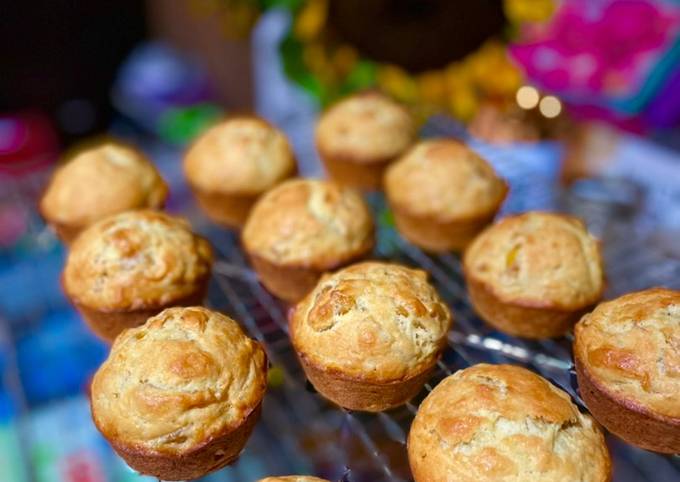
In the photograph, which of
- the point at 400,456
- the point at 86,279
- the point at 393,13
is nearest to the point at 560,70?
the point at 393,13

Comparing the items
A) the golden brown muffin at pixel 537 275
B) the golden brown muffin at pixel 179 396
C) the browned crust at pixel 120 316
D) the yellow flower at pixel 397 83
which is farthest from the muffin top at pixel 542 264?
the yellow flower at pixel 397 83

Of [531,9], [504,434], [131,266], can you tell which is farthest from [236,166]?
[504,434]

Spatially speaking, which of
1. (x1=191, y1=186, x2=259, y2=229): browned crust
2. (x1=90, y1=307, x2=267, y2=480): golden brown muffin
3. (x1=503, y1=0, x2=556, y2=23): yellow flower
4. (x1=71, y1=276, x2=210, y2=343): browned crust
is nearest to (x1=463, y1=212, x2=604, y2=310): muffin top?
(x1=90, y1=307, x2=267, y2=480): golden brown muffin

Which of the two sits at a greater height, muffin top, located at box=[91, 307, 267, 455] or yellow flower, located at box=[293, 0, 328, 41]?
yellow flower, located at box=[293, 0, 328, 41]

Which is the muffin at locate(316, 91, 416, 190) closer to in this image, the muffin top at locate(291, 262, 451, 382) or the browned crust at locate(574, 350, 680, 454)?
the muffin top at locate(291, 262, 451, 382)

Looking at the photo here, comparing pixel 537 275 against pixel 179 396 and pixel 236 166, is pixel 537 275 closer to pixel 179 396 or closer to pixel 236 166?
pixel 179 396

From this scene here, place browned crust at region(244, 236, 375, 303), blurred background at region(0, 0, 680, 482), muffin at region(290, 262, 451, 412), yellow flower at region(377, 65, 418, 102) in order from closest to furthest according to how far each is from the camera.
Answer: muffin at region(290, 262, 451, 412)
browned crust at region(244, 236, 375, 303)
blurred background at region(0, 0, 680, 482)
yellow flower at region(377, 65, 418, 102)

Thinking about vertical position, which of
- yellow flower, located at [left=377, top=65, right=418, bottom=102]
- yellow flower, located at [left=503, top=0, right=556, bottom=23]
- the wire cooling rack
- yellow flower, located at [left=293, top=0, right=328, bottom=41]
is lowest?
the wire cooling rack

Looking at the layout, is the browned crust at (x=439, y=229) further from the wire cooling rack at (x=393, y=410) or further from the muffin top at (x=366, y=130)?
the muffin top at (x=366, y=130)
